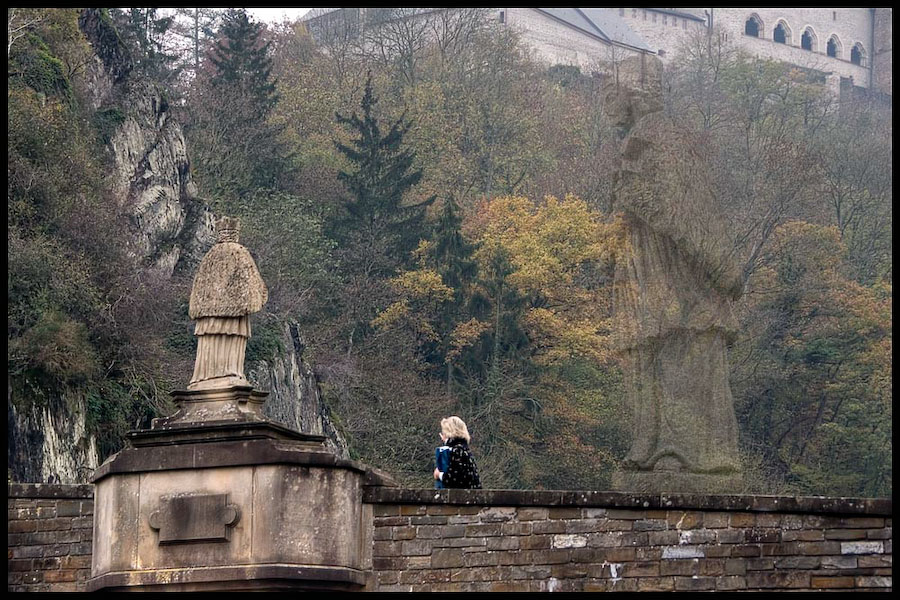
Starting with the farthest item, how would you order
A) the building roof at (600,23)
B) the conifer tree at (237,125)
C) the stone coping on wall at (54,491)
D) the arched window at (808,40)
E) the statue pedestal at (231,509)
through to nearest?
the arched window at (808,40)
the building roof at (600,23)
the conifer tree at (237,125)
the stone coping on wall at (54,491)
the statue pedestal at (231,509)

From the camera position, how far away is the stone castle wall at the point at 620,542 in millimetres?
13516

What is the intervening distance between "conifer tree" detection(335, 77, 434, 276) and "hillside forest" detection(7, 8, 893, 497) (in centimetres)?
8

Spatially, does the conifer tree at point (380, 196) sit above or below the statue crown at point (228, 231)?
above

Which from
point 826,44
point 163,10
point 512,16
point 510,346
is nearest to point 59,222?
point 510,346

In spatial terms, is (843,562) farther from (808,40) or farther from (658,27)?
(808,40)

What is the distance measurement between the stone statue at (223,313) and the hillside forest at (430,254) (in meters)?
10.9

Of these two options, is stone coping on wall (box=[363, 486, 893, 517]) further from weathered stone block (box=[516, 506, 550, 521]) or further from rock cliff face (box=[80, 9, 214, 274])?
rock cliff face (box=[80, 9, 214, 274])

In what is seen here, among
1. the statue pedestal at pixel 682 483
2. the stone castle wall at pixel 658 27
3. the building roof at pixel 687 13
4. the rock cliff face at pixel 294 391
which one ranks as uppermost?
the building roof at pixel 687 13

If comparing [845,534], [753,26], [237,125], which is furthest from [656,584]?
[753,26]

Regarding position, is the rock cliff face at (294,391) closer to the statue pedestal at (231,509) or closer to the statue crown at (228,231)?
the statue crown at (228,231)

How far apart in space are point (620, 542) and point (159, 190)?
23.7m

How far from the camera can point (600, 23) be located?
10075 centimetres

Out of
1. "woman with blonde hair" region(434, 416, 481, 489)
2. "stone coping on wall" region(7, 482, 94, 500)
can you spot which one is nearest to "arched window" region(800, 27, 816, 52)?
"woman with blonde hair" region(434, 416, 481, 489)

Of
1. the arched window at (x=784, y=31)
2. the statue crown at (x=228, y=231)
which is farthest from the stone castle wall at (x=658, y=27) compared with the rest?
the statue crown at (x=228, y=231)
